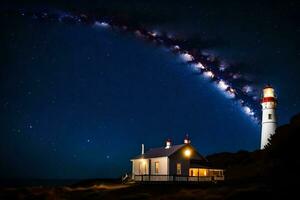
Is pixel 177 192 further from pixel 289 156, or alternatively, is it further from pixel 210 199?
pixel 289 156

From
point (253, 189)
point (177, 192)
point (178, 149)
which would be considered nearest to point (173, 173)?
point (178, 149)

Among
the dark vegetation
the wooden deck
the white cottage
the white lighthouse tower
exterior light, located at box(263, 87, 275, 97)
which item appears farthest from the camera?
exterior light, located at box(263, 87, 275, 97)

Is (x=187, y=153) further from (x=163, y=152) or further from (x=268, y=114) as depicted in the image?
(x=268, y=114)

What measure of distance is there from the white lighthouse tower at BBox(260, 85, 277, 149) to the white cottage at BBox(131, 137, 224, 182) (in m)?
8.91

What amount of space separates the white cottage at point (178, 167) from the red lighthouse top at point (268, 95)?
1241cm

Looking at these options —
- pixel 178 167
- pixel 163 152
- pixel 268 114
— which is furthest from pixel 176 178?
pixel 268 114

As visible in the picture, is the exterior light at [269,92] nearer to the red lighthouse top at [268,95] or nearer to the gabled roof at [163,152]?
the red lighthouse top at [268,95]

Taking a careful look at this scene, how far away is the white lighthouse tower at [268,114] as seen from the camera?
176 feet

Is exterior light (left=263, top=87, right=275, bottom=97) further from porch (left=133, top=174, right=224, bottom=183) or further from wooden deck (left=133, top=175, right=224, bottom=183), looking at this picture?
porch (left=133, top=174, right=224, bottom=183)

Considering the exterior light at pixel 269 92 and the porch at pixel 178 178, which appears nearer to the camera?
the porch at pixel 178 178

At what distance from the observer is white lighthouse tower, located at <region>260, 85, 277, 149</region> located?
53.6 m

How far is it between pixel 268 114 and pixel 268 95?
2709 millimetres

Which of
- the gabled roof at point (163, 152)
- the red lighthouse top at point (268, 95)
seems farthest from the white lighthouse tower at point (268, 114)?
the gabled roof at point (163, 152)

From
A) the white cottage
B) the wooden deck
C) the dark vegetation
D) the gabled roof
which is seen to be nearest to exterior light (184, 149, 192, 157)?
the white cottage
